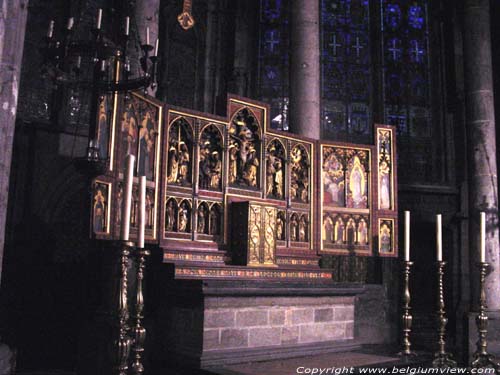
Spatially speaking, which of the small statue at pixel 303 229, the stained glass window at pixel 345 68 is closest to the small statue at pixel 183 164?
the small statue at pixel 303 229

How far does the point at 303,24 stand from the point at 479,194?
4710mm

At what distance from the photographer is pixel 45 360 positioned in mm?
9789

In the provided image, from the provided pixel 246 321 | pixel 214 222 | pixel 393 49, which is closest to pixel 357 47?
pixel 393 49

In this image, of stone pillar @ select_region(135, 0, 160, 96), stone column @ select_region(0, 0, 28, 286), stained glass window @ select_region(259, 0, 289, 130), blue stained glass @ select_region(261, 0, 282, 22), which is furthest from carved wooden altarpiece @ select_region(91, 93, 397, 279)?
blue stained glass @ select_region(261, 0, 282, 22)

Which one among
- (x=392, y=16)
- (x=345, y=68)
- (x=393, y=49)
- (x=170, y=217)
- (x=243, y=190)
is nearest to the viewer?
(x=170, y=217)

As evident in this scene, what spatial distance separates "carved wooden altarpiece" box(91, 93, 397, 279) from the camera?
6.63 meters

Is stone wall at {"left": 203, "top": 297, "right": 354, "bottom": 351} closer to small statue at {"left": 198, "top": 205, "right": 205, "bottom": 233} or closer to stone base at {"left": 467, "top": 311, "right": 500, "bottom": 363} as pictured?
small statue at {"left": 198, "top": 205, "right": 205, "bottom": 233}

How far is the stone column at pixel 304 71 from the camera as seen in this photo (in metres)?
9.71

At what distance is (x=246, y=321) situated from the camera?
667cm

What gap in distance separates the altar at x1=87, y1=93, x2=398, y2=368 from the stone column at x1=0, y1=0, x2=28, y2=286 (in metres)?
1.39

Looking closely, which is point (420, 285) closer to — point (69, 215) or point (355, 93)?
point (355, 93)

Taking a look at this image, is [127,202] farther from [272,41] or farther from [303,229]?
[272,41]

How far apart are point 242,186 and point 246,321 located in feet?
6.41

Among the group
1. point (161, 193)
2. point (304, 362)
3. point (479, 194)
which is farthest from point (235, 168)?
point (479, 194)
